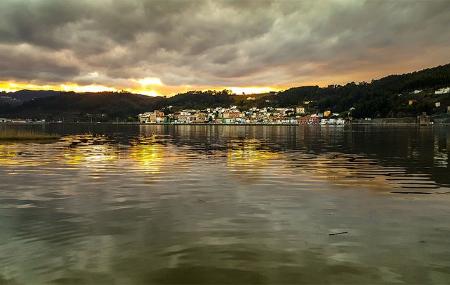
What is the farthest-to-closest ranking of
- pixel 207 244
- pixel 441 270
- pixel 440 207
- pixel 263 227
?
pixel 440 207, pixel 263 227, pixel 207 244, pixel 441 270

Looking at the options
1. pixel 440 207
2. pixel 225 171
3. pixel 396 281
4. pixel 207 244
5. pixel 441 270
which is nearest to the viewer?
pixel 396 281

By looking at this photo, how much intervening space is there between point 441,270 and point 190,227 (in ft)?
27.8

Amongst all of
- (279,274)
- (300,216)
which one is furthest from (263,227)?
(279,274)

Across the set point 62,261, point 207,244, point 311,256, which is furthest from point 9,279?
point 311,256

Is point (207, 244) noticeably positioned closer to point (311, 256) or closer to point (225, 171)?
point (311, 256)

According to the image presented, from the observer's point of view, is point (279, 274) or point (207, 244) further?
point (207, 244)

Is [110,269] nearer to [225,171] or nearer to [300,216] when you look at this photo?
[300,216]

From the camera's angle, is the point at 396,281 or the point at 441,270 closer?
the point at 396,281

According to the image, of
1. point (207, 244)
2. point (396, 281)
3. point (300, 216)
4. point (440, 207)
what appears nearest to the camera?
point (396, 281)

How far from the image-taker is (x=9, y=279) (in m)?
10.8

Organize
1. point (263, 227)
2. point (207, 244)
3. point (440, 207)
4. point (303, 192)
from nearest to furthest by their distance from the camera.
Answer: point (207, 244)
point (263, 227)
point (440, 207)
point (303, 192)

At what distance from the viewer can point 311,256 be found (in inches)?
501

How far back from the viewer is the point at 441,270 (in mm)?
11484

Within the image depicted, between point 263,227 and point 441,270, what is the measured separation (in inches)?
250
